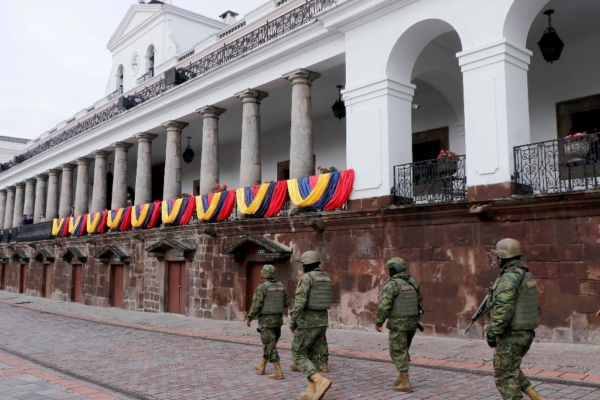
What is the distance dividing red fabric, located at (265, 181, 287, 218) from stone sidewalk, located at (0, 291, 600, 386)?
311 centimetres

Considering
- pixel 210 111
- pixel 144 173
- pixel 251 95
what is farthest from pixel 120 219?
pixel 251 95

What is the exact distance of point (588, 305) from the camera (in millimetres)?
9211

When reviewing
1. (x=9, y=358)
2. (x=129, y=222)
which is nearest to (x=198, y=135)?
(x=129, y=222)

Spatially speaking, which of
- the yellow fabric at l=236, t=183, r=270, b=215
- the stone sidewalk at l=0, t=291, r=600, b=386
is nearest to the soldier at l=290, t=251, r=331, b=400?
the stone sidewalk at l=0, t=291, r=600, b=386

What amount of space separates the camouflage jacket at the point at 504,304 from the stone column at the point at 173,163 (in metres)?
15.9

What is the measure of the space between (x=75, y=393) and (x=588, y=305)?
7.98 metres

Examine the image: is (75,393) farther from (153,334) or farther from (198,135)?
(198,135)

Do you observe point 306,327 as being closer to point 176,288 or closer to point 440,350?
point 440,350

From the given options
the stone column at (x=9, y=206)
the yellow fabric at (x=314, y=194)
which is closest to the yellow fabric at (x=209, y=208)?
the yellow fabric at (x=314, y=194)

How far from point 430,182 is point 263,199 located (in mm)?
5011

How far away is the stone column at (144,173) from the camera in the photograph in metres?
22.0

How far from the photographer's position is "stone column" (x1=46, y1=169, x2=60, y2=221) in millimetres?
30172

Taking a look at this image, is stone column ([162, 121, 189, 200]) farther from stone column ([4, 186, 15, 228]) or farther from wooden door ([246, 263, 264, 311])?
stone column ([4, 186, 15, 228])

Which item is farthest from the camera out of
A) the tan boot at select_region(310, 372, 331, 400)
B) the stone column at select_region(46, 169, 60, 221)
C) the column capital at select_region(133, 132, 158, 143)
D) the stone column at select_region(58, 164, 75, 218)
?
the stone column at select_region(46, 169, 60, 221)
